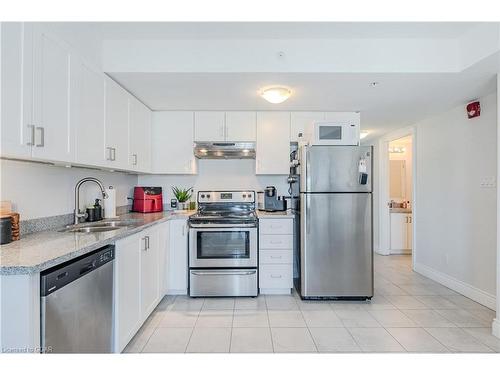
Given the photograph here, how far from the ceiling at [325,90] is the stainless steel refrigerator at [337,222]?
563 mm

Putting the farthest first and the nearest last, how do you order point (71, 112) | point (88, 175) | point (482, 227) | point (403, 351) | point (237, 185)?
1. point (237, 185)
2. point (482, 227)
3. point (88, 175)
4. point (403, 351)
5. point (71, 112)

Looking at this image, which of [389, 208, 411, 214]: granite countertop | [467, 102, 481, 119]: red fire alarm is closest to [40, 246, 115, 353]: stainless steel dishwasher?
[467, 102, 481, 119]: red fire alarm

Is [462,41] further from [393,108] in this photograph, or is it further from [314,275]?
[314,275]

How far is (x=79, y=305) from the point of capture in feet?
4.55

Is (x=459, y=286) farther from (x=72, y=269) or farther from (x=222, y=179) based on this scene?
(x=72, y=269)

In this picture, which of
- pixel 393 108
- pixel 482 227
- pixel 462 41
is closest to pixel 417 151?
pixel 393 108

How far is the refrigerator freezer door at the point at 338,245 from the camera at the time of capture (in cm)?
286

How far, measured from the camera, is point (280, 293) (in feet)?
10.0

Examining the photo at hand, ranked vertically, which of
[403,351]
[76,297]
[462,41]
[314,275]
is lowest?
[403,351]

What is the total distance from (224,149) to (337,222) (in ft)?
5.01

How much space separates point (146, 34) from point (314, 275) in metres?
2.67

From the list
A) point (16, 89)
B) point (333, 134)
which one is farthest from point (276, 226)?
point (16, 89)

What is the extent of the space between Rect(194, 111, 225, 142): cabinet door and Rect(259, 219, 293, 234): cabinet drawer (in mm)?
1153

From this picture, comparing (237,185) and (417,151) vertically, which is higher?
(417,151)
